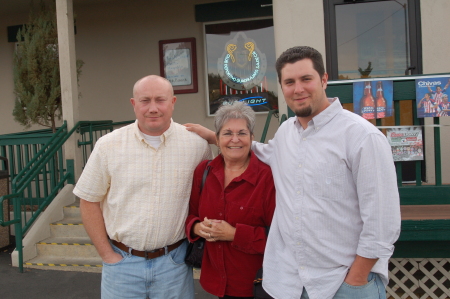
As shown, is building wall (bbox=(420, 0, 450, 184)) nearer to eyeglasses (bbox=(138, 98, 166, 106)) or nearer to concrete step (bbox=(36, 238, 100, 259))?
eyeglasses (bbox=(138, 98, 166, 106))

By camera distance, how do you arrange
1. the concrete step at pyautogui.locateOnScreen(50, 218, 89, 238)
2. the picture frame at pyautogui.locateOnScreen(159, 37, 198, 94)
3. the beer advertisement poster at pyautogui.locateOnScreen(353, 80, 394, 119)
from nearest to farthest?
the beer advertisement poster at pyautogui.locateOnScreen(353, 80, 394, 119) → the concrete step at pyautogui.locateOnScreen(50, 218, 89, 238) → the picture frame at pyautogui.locateOnScreen(159, 37, 198, 94)

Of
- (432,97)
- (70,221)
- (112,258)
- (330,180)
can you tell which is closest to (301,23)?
(432,97)

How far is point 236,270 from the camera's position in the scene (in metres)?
2.16

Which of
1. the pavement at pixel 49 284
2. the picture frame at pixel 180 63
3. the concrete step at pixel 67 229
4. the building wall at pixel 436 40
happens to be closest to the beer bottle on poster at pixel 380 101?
the building wall at pixel 436 40

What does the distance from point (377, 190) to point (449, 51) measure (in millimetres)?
3458

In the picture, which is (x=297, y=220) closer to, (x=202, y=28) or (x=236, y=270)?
(x=236, y=270)

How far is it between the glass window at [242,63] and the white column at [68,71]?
2.35m

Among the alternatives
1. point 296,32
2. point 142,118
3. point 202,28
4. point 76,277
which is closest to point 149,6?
point 202,28

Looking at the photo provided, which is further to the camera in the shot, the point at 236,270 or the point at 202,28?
the point at 202,28

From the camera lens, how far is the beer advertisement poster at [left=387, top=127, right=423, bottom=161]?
313 centimetres

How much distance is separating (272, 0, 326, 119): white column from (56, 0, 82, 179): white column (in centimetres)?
328

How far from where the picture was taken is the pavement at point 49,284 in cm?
422

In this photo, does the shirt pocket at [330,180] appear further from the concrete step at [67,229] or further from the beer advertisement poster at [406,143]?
the concrete step at [67,229]

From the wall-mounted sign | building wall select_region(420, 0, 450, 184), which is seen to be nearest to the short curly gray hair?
building wall select_region(420, 0, 450, 184)
